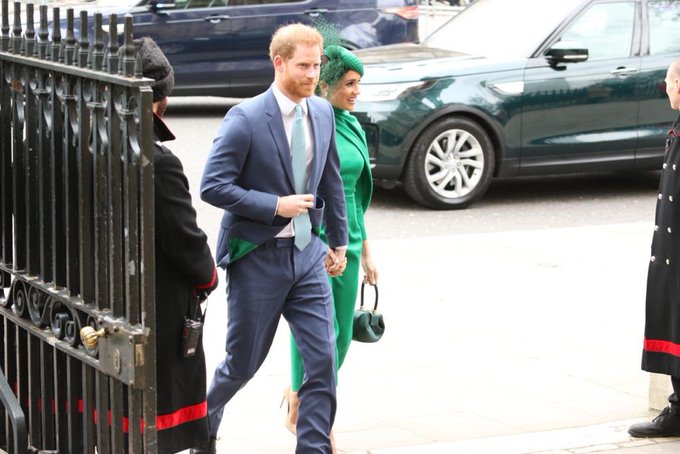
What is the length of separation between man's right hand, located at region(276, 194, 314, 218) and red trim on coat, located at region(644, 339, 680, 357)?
1.84m

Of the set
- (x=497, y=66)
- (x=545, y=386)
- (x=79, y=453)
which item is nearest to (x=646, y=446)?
(x=545, y=386)

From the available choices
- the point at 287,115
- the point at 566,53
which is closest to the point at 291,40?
the point at 287,115

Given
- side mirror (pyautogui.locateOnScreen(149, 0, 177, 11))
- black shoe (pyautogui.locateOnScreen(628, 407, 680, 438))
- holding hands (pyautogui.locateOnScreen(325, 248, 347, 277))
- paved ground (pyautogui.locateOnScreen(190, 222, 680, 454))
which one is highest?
side mirror (pyautogui.locateOnScreen(149, 0, 177, 11))

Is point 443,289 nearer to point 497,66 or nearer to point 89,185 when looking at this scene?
point 497,66

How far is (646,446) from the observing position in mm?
5691

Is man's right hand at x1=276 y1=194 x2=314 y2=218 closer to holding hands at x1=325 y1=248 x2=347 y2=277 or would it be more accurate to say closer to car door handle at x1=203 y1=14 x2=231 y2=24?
holding hands at x1=325 y1=248 x2=347 y2=277

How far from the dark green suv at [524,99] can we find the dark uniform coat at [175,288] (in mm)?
6758

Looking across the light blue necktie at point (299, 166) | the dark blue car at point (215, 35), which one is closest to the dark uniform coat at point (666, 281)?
the light blue necktie at point (299, 166)

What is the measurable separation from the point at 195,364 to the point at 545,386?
2.72 meters

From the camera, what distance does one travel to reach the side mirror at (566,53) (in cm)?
1136

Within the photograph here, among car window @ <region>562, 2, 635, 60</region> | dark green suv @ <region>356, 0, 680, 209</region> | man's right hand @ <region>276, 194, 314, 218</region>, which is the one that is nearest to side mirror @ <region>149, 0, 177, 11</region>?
dark green suv @ <region>356, 0, 680, 209</region>

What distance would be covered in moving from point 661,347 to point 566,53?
5917mm

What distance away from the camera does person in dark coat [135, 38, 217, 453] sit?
4.13m

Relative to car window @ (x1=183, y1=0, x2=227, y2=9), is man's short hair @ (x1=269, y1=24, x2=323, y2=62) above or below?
above
